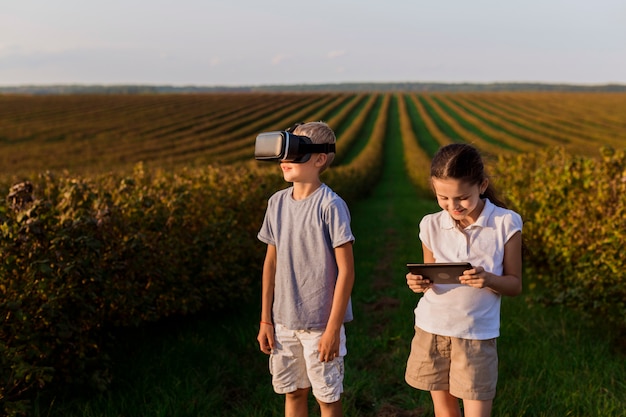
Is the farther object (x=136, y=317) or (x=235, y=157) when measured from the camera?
(x=235, y=157)

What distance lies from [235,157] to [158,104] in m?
26.9

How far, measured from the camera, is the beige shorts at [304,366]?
2619 mm

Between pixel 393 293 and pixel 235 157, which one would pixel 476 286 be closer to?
pixel 393 293

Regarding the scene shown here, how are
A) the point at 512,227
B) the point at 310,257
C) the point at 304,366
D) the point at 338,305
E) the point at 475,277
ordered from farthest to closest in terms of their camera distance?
the point at 304,366
the point at 310,257
the point at 338,305
the point at 512,227
the point at 475,277

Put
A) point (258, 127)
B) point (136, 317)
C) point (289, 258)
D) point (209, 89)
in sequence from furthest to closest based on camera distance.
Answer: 1. point (209, 89)
2. point (258, 127)
3. point (136, 317)
4. point (289, 258)

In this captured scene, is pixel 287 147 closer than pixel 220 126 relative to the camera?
Yes

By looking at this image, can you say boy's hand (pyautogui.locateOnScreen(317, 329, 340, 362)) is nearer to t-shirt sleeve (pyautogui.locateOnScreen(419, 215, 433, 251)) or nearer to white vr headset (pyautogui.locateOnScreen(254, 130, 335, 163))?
t-shirt sleeve (pyautogui.locateOnScreen(419, 215, 433, 251))

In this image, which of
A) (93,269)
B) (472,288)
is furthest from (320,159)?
(93,269)

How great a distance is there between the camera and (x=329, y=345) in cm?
253

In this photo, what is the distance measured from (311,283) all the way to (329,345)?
1.02 feet

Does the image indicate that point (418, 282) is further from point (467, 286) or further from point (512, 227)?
point (512, 227)

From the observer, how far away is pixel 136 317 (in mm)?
4391

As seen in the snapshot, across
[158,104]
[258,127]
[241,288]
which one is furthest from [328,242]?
[158,104]

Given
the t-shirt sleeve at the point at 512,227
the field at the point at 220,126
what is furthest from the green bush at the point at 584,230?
the field at the point at 220,126
